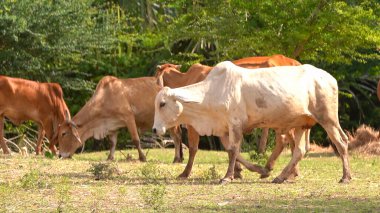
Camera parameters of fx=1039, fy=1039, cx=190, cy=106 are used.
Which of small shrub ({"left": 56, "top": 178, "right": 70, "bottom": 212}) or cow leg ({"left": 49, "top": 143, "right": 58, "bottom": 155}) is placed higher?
small shrub ({"left": 56, "top": 178, "right": 70, "bottom": 212})

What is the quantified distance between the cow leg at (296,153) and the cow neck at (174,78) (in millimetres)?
2865

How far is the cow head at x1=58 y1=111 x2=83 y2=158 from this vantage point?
61.5 feet

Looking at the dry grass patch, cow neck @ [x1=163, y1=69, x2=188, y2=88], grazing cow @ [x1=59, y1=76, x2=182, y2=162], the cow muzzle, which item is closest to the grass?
cow neck @ [x1=163, y1=69, x2=188, y2=88]

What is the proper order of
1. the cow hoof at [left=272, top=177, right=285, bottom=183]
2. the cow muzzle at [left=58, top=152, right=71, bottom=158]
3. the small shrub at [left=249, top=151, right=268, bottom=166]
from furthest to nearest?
the cow muzzle at [left=58, top=152, right=71, bottom=158] < the small shrub at [left=249, top=151, right=268, bottom=166] < the cow hoof at [left=272, top=177, right=285, bottom=183]

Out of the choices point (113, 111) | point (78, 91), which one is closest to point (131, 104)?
point (113, 111)

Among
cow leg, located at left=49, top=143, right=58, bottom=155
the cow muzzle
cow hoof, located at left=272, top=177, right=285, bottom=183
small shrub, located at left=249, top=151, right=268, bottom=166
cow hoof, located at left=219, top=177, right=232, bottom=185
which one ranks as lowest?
cow leg, located at left=49, top=143, right=58, bottom=155

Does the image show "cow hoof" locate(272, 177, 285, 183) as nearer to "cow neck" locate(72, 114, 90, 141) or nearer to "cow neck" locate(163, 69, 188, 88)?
"cow neck" locate(163, 69, 188, 88)

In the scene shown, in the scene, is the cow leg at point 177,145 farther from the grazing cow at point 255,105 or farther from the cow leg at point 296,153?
the cow leg at point 296,153

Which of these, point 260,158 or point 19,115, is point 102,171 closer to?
point 260,158

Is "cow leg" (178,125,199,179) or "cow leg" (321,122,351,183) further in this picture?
"cow leg" (178,125,199,179)

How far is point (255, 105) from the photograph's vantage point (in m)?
13.8

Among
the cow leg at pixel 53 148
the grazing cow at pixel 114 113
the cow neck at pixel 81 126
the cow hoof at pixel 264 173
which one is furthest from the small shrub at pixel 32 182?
the cow leg at pixel 53 148

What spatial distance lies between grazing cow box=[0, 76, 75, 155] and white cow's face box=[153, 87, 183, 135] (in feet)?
19.9

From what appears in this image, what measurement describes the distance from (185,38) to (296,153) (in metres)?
13.5
